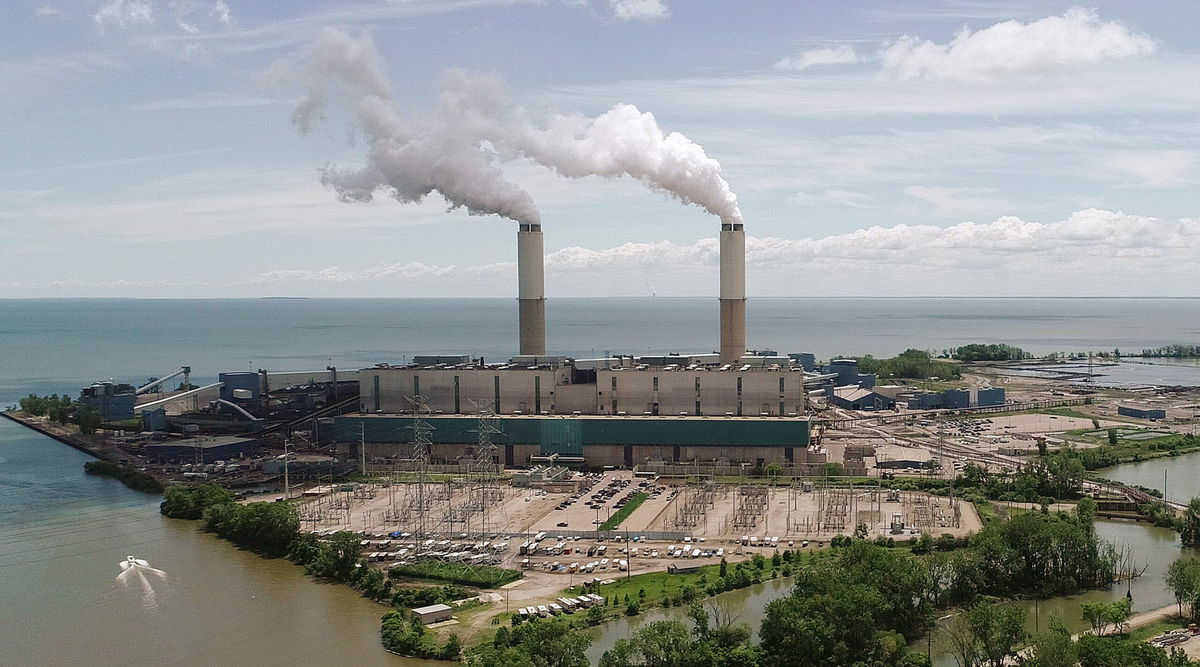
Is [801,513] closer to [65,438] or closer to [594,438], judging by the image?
[594,438]

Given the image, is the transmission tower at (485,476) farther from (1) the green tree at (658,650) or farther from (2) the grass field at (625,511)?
(1) the green tree at (658,650)

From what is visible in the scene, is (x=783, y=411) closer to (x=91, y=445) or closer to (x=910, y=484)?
(x=910, y=484)

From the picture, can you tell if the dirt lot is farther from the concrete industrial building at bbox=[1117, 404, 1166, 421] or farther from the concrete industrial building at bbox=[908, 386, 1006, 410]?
the concrete industrial building at bbox=[1117, 404, 1166, 421]

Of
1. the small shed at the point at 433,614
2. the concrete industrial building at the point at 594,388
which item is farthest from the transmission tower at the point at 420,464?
the small shed at the point at 433,614

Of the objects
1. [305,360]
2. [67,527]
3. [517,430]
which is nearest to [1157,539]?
[517,430]

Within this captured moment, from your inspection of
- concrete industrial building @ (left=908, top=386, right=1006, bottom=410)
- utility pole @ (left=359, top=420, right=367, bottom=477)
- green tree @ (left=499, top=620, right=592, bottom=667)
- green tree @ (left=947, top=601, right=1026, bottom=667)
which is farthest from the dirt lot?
concrete industrial building @ (left=908, top=386, right=1006, bottom=410)

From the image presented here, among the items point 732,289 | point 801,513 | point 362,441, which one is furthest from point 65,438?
point 801,513
